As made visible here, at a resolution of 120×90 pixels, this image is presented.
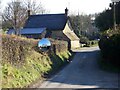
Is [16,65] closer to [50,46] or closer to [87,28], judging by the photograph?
[50,46]

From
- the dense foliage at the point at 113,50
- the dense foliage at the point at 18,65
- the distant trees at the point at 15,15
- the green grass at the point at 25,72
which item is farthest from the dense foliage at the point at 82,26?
the dense foliage at the point at 18,65

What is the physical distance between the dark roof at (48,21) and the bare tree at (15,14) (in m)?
2.22

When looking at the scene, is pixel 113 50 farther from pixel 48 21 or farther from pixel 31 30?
pixel 48 21

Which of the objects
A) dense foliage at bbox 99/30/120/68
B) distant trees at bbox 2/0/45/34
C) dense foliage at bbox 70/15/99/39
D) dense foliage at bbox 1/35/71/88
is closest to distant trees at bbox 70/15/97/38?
dense foliage at bbox 70/15/99/39

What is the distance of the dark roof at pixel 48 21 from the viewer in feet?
253

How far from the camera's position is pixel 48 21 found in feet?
259

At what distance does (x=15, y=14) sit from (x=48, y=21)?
802 centimetres

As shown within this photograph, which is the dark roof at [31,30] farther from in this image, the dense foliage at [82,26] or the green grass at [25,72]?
the green grass at [25,72]

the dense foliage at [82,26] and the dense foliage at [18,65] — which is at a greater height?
the dense foliage at [18,65]

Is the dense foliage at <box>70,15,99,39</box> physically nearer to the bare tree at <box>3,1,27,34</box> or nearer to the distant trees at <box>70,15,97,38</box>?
the distant trees at <box>70,15,97,38</box>

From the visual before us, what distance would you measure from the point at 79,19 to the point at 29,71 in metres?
99.3

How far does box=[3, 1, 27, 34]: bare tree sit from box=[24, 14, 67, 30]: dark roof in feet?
7.27

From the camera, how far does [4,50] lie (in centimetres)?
1762

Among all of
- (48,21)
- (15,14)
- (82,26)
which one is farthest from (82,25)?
(15,14)
